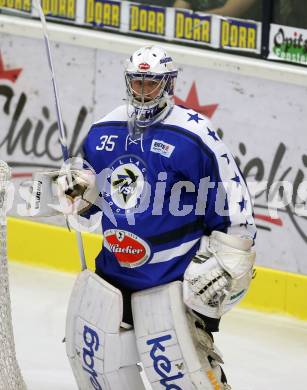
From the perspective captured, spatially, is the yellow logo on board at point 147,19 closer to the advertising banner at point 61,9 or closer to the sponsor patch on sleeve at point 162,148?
the advertising banner at point 61,9

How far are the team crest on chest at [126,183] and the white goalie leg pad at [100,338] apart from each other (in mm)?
283

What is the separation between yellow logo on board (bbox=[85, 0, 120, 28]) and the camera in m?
6.77

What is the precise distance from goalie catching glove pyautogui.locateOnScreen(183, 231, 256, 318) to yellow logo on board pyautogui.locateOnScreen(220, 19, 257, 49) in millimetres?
2330

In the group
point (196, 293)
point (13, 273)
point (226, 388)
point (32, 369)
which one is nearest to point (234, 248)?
point (196, 293)

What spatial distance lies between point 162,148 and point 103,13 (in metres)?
2.70

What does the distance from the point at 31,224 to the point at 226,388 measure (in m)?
2.85

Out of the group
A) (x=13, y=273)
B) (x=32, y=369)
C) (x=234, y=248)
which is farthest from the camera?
(x=13, y=273)

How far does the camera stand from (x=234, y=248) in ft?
13.6

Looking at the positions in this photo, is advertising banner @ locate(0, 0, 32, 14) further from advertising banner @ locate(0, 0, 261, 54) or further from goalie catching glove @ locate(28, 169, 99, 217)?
goalie catching glove @ locate(28, 169, 99, 217)

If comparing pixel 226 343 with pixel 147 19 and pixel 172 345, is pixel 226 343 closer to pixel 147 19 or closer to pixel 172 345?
pixel 172 345

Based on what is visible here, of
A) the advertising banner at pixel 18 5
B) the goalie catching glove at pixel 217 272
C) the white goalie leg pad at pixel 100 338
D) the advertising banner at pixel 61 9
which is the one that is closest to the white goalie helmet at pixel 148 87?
the goalie catching glove at pixel 217 272

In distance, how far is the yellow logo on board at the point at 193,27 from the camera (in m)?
6.50

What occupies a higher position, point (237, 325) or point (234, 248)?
point (234, 248)

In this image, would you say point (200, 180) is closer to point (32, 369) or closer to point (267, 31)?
point (32, 369)
